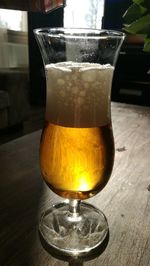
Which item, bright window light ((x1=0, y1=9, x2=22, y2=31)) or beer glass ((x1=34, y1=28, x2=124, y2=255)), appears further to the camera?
bright window light ((x1=0, y1=9, x2=22, y2=31))

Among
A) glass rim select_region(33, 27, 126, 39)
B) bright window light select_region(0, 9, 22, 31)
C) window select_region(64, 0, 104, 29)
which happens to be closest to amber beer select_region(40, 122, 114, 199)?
glass rim select_region(33, 27, 126, 39)

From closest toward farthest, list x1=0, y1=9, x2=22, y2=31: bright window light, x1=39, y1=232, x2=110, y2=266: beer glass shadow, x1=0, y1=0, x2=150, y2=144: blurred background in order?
x1=39, y1=232, x2=110, y2=266: beer glass shadow → x1=0, y1=0, x2=150, y2=144: blurred background → x1=0, y1=9, x2=22, y2=31: bright window light

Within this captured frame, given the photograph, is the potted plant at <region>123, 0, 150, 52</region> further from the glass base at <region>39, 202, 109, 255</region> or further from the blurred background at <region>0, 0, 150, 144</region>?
the blurred background at <region>0, 0, 150, 144</region>

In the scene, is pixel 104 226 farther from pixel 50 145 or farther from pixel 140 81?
pixel 140 81

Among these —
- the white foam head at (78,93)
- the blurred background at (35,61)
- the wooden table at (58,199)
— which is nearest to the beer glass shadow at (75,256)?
the wooden table at (58,199)

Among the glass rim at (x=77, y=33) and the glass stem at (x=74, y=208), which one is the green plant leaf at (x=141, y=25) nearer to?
the glass rim at (x=77, y=33)

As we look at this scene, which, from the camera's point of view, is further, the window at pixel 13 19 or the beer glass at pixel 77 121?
the window at pixel 13 19

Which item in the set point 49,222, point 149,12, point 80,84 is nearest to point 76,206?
point 49,222
